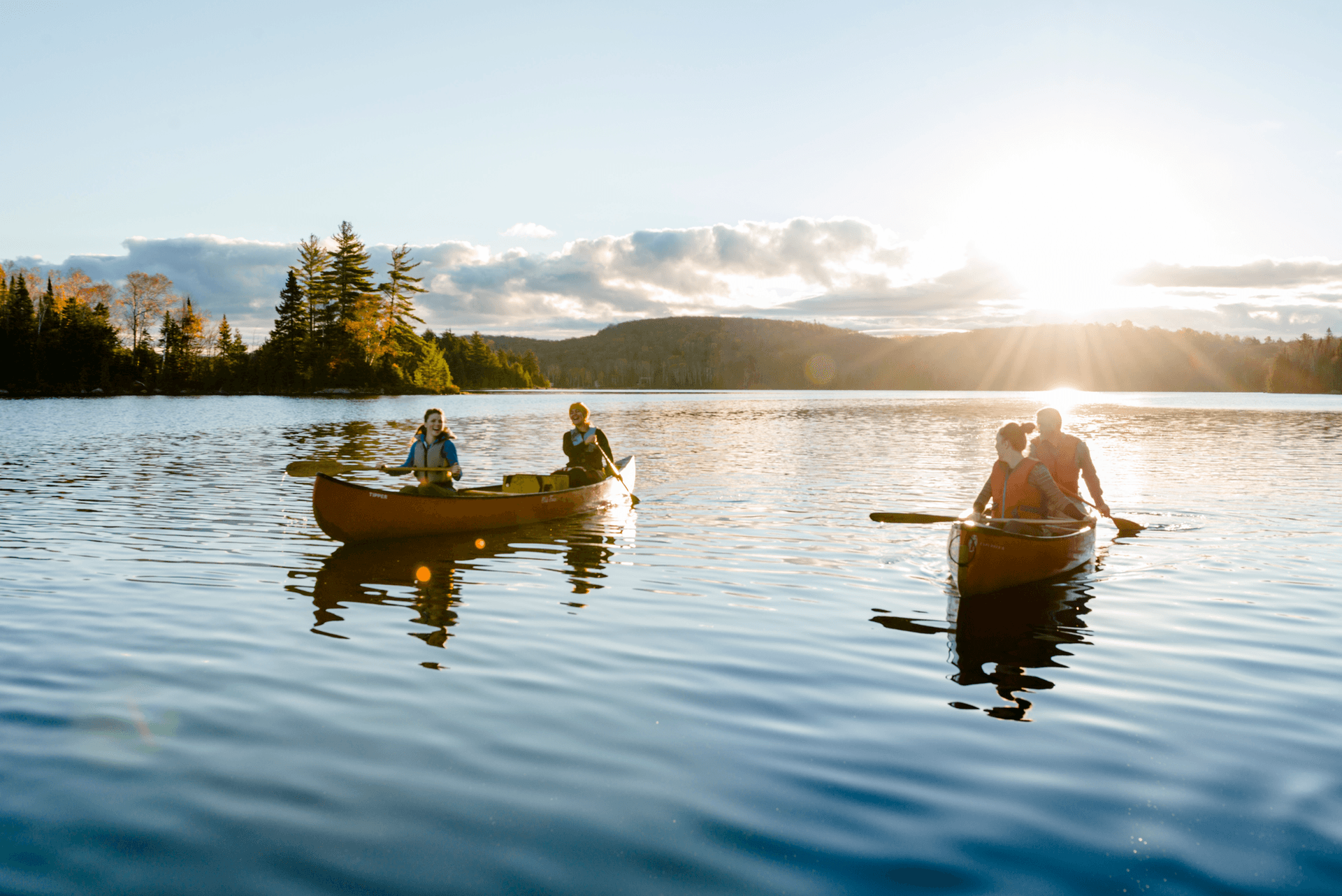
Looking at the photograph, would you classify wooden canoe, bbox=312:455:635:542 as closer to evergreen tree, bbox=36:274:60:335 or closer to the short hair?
the short hair

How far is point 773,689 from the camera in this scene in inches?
268

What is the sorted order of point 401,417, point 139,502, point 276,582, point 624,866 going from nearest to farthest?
point 624,866 < point 276,582 < point 139,502 < point 401,417

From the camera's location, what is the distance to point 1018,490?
433 inches

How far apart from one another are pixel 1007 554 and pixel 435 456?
365 inches

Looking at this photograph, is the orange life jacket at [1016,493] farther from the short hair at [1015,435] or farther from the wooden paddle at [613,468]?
the wooden paddle at [613,468]

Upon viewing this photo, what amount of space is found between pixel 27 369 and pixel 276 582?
97.9m

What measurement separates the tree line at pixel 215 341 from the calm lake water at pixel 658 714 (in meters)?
86.2

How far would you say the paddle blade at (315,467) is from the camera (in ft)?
46.0

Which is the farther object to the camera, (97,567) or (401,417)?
(401,417)

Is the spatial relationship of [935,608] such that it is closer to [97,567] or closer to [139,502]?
[97,567]

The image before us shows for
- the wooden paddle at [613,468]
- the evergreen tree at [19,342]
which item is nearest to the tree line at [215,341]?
the evergreen tree at [19,342]

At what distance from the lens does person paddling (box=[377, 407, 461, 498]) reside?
46.0ft


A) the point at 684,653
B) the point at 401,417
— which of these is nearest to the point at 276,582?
the point at 684,653

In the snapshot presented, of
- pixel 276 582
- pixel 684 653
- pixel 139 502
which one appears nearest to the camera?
pixel 684 653
